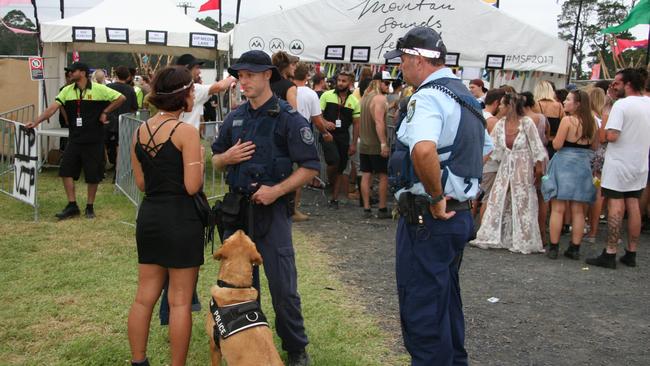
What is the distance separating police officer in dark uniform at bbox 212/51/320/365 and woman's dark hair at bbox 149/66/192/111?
370 millimetres

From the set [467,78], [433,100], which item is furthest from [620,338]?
[467,78]

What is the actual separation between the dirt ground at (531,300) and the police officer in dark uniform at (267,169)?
1.17m

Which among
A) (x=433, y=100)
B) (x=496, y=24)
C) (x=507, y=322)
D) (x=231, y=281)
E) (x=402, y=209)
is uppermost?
(x=496, y=24)

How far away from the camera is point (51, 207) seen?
26.6ft

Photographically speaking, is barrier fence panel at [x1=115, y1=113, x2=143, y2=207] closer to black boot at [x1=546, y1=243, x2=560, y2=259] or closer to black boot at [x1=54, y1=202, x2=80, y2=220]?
black boot at [x1=54, y1=202, x2=80, y2=220]

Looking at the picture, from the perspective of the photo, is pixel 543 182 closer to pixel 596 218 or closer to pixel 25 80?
pixel 596 218

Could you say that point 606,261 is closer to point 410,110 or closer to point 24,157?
point 410,110

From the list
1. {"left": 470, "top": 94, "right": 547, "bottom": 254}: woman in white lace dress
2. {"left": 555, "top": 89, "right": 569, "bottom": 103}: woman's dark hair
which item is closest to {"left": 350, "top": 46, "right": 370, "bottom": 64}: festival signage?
{"left": 470, "top": 94, "right": 547, "bottom": 254}: woman in white lace dress

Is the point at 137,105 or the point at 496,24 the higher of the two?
the point at 496,24

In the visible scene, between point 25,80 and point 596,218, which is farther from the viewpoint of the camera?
point 25,80

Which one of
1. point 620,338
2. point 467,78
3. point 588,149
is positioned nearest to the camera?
point 620,338

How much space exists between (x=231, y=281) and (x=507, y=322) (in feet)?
8.41

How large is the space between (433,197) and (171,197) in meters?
1.38

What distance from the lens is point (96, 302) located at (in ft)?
15.5
